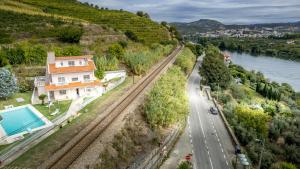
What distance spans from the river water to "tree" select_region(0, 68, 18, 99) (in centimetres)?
7383

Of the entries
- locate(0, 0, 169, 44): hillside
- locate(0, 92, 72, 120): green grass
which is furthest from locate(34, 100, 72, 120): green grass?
locate(0, 0, 169, 44): hillside

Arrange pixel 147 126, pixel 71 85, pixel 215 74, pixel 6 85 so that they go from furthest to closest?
pixel 215 74 → pixel 71 85 → pixel 6 85 → pixel 147 126

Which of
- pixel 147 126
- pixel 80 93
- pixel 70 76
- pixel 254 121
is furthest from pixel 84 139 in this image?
pixel 254 121

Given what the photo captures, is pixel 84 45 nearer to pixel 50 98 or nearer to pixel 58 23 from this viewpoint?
pixel 58 23

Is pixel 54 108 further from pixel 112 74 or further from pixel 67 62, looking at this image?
pixel 112 74

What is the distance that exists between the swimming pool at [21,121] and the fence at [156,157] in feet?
36.5

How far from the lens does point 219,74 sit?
196 ft

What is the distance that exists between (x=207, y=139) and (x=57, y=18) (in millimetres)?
60477

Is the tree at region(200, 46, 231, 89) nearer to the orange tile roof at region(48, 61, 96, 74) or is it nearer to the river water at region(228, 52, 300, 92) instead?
the orange tile roof at region(48, 61, 96, 74)

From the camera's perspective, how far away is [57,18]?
75.6 meters

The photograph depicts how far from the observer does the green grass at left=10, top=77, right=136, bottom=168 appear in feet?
69.1

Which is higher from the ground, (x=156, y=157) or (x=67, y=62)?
(x=67, y=62)

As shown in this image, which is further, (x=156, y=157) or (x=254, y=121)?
(x=254, y=121)

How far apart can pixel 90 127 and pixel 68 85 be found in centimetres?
1174
